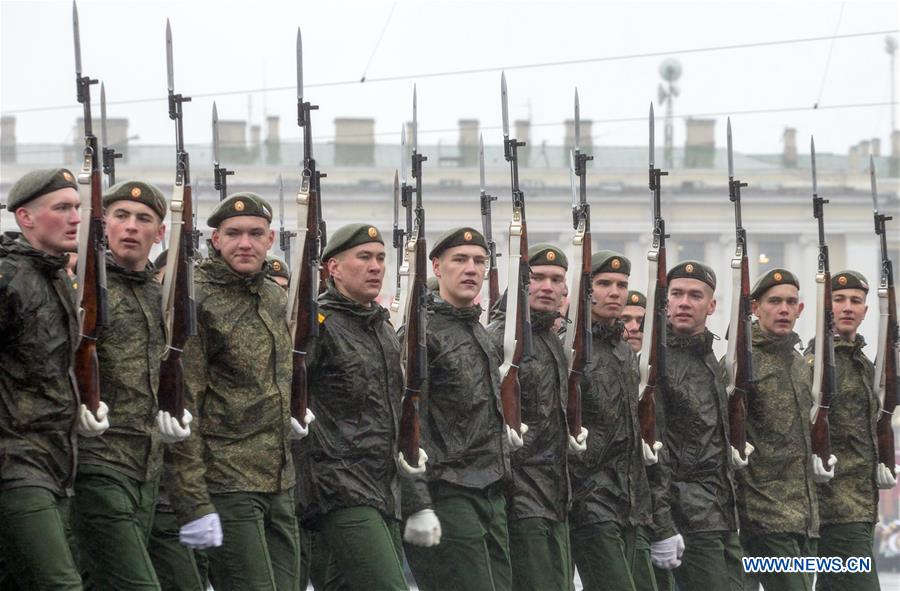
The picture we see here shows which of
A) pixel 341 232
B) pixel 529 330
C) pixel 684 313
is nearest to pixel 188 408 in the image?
pixel 341 232

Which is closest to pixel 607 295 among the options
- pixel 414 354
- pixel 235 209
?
pixel 414 354

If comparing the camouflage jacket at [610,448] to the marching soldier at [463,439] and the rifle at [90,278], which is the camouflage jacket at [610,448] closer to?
the marching soldier at [463,439]

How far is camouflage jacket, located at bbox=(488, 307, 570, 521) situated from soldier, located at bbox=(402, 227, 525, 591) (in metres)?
0.28

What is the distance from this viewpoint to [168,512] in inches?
356

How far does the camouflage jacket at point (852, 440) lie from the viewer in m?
12.8

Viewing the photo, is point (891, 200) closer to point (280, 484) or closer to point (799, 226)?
point (799, 226)

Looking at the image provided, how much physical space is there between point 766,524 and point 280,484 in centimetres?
448

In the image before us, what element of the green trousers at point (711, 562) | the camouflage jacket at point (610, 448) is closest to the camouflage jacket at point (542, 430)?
the camouflage jacket at point (610, 448)

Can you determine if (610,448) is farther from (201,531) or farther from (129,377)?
(129,377)

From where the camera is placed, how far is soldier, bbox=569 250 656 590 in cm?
1097

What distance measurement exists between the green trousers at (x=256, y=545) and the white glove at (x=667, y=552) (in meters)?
3.28

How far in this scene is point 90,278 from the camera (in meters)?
8.05

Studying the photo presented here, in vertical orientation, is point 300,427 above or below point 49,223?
below

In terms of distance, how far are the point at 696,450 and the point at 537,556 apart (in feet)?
6.07
